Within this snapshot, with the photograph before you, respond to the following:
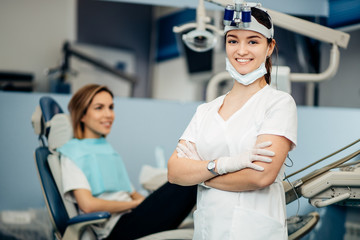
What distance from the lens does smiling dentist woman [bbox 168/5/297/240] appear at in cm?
106

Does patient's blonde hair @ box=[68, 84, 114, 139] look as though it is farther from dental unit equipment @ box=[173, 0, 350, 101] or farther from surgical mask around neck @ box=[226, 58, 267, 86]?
surgical mask around neck @ box=[226, 58, 267, 86]

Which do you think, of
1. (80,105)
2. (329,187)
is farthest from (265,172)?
(80,105)

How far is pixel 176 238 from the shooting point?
63.1 inches

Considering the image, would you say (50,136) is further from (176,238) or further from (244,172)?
(244,172)

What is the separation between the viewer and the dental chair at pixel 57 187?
5.26 feet

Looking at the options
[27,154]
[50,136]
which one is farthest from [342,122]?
[27,154]

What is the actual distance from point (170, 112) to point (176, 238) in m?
0.99

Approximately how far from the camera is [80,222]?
160 centimetres

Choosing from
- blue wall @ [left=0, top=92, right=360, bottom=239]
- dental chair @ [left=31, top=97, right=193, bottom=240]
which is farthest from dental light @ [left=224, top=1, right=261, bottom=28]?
blue wall @ [left=0, top=92, right=360, bottom=239]

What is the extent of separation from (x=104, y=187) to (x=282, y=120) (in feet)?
3.33

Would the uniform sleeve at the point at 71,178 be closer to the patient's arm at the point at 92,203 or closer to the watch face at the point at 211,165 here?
the patient's arm at the point at 92,203

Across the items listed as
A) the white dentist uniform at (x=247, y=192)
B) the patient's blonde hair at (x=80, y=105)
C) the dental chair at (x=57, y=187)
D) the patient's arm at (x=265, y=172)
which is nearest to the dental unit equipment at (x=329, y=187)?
the white dentist uniform at (x=247, y=192)

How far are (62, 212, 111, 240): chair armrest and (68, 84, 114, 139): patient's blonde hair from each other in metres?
0.45

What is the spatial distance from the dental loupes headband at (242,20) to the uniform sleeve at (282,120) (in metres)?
0.19
